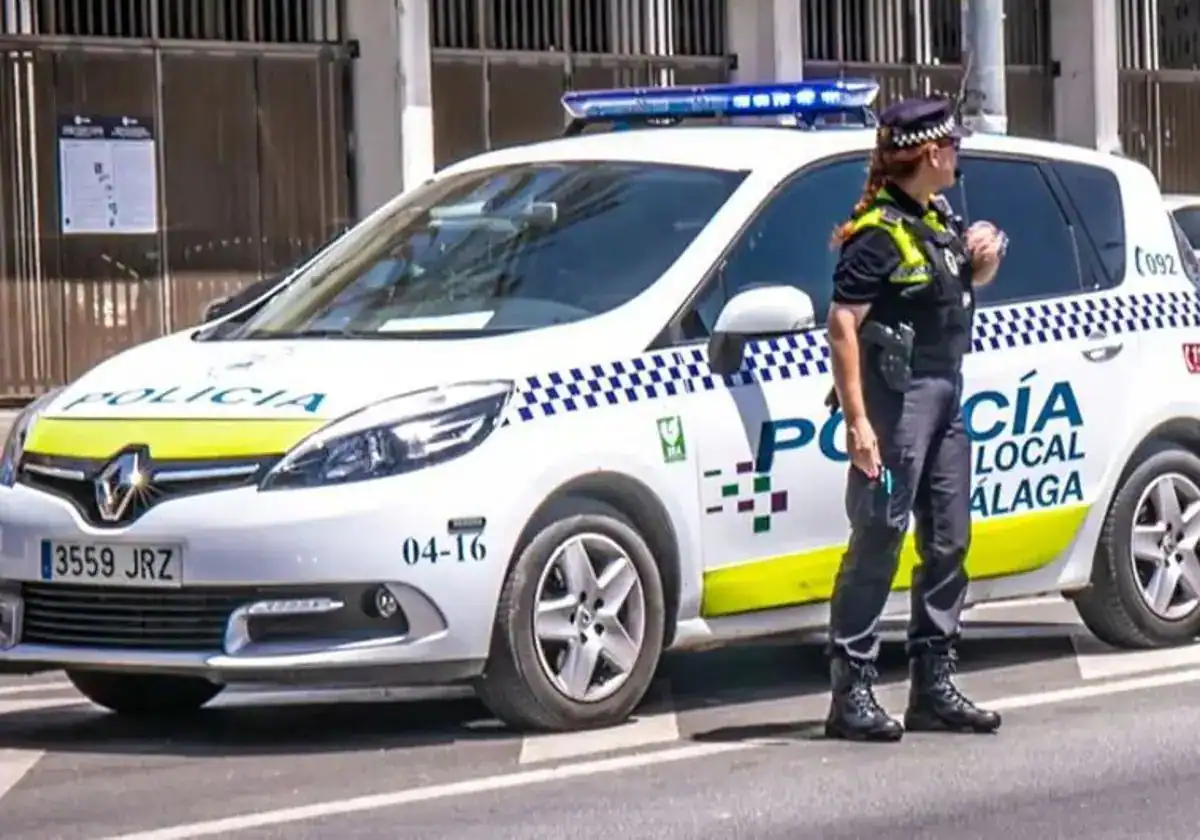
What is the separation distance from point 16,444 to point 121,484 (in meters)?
0.58

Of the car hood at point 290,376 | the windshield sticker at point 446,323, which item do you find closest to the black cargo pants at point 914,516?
the car hood at point 290,376

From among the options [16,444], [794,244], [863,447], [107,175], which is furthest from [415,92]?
[863,447]

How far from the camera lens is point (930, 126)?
7605 millimetres

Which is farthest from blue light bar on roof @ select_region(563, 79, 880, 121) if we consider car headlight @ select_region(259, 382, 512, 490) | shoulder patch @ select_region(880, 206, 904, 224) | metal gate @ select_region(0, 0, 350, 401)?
metal gate @ select_region(0, 0, 350, 401)

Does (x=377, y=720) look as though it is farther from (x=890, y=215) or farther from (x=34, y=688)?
(x=890, y=215)

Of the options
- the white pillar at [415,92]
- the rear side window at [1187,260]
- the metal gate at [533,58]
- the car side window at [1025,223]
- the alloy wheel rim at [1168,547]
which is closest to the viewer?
the car side window at [1025,223]

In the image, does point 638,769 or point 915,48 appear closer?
point 638,769

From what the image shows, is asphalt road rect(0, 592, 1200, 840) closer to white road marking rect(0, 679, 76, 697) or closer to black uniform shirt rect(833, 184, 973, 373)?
white road marking rect(0, 679, 76, 697)

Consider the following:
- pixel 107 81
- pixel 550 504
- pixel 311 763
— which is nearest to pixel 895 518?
pixel 550 504

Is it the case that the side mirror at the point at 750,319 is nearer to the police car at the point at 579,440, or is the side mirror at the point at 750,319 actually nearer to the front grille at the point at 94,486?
the police car at the point at 579,440

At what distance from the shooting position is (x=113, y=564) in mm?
7613

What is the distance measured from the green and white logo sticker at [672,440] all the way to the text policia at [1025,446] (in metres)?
1.03

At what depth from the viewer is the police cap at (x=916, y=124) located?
760cm

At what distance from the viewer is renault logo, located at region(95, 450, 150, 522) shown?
7.58m
